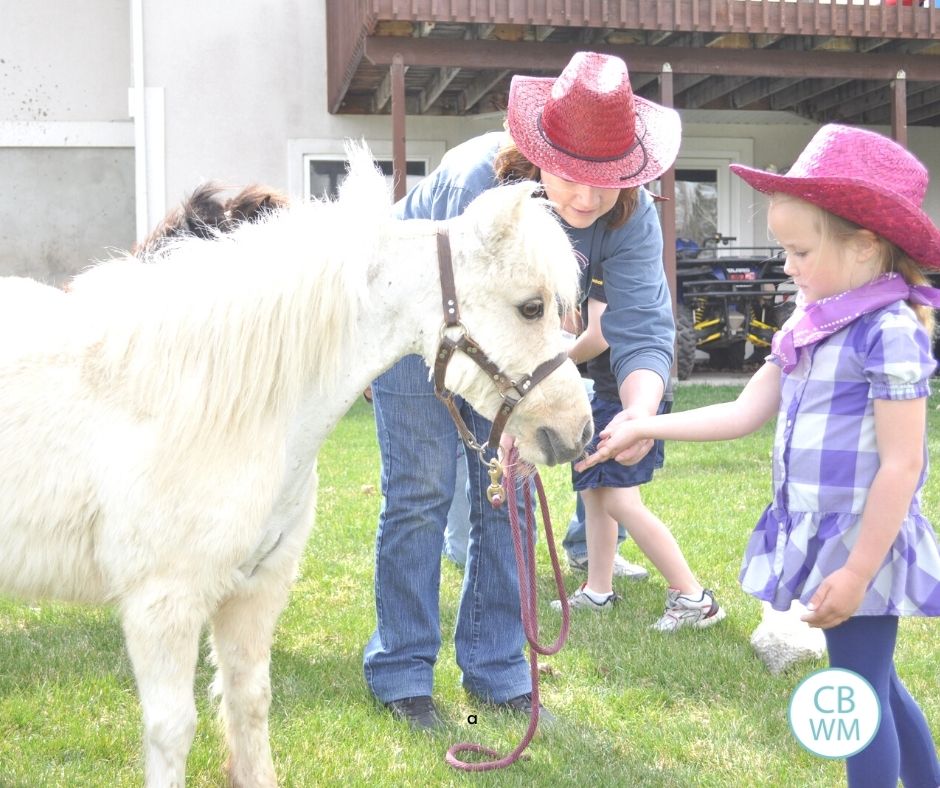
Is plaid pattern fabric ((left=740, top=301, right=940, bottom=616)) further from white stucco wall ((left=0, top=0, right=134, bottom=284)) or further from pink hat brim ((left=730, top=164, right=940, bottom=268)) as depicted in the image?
white stucco wall ((left=0, top=0, right=134, bottom=284))

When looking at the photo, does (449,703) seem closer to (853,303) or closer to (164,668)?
(164,668)

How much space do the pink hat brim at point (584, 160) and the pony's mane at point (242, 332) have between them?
55 cm

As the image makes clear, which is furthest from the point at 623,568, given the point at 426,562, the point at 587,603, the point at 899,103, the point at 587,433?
the point at 899,103

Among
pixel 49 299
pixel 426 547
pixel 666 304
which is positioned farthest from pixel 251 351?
pixel 666 304

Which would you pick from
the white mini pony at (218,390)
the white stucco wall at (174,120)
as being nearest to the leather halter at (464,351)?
the white mini pony at (218,390)

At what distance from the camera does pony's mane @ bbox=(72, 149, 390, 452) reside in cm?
239

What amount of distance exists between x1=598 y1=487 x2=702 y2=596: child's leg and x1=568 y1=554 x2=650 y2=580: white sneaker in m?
0.65

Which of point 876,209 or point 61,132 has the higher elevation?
point 61,132

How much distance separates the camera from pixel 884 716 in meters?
2.29

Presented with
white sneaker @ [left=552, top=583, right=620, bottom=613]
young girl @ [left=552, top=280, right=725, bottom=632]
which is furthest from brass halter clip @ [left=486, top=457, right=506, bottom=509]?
white sneaker @ [left=552, top=583, right=620, bottom=613]

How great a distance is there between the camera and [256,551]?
2.49m

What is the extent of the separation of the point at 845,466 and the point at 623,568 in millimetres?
2797

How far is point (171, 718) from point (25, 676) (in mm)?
1620

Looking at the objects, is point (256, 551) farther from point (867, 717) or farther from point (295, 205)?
point (867, 717)
